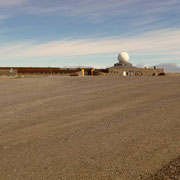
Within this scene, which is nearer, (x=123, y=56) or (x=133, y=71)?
(x=133, y=71)

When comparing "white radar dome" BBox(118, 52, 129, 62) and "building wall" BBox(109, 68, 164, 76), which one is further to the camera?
"white radar dome" BBox(118, 52, 129, 62)

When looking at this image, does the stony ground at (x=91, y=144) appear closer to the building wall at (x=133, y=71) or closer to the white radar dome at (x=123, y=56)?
the building wall at (x=133, y=71)

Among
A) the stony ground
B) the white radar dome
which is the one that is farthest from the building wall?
the stony ground

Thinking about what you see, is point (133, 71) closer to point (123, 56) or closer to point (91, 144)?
point (123, 56)

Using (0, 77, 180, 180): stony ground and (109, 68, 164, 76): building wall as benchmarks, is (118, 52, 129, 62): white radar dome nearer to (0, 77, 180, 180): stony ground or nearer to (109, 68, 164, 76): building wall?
(109, 68, 164, 76): building wall

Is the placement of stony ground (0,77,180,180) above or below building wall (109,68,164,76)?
below

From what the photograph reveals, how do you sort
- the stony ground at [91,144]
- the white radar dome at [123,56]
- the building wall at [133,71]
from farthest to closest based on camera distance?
1. the white radar dome at [123,56]
2. the building wall at [133,71]
3. the stony ground at [91,144]

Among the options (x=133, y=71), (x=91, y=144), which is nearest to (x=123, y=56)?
(x=133, y=71)

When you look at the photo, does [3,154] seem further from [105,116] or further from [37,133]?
[105,116]

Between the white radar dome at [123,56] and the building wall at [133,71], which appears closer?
the building wall at [133,71]

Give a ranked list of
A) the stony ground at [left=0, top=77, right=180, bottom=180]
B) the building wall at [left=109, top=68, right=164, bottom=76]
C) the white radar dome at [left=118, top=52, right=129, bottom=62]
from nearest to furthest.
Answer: the stony ground at [left=0, top=77, right=180, bottom=180] → the building wall at [left=109, top=68, right=164, bottom=76] → the white radar dome at [left=118, top=52, right=129, bottom=62]

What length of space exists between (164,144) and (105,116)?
321 centimetres

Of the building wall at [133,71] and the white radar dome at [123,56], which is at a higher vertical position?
the white radar dome at [123,56]

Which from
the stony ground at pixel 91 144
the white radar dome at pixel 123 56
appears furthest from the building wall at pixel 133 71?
the stony ground at pixel 91 144
